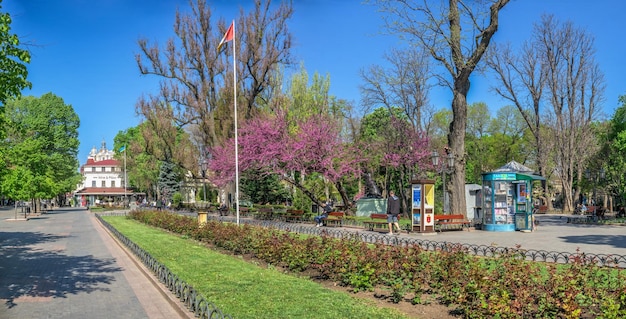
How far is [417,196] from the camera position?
21.5 meters

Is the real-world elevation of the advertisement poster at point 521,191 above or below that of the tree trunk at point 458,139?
below

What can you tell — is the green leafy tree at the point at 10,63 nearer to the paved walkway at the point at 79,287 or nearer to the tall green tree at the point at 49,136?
the paved walkway at the point at 79,287

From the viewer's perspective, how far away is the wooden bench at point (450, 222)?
72.4 feet

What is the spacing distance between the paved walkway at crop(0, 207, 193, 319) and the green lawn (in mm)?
797

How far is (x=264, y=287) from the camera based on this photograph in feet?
31.8

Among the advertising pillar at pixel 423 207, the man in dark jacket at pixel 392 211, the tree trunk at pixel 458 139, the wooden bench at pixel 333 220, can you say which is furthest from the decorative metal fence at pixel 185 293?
the tree trunk at pixel 458 139

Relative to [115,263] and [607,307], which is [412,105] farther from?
[607,307]

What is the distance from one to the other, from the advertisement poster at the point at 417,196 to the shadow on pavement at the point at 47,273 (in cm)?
1201

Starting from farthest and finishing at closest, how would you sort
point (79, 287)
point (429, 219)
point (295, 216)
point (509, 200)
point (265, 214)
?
point (265, 214) < point (295, 216) < point (509, 200) < point (429, 219) < point (79, 287)

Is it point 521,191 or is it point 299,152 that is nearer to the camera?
point 521,191

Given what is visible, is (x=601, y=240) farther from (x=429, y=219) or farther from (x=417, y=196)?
(x=417, y=196)

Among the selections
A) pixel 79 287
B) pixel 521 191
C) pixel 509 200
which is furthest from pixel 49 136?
pixel 79 287

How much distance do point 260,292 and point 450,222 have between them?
1546 centimetres

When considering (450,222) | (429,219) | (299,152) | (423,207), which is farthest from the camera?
(299,152)
